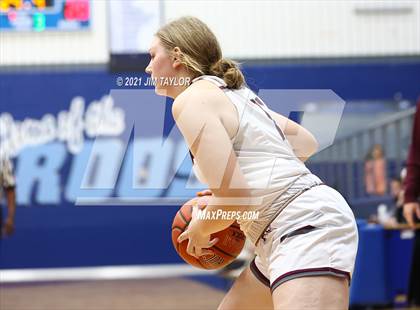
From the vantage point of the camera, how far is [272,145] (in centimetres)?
243

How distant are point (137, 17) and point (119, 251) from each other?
385cm

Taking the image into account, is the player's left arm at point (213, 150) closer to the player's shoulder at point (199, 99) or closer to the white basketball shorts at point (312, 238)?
the player's shoulder at point (199, 99)

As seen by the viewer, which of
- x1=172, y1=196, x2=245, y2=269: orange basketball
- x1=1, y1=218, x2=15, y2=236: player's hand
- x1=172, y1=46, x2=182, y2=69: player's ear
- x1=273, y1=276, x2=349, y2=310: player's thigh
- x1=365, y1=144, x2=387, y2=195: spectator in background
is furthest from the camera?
x1=365, y1=144, x2=387, y2=195: spectator in background

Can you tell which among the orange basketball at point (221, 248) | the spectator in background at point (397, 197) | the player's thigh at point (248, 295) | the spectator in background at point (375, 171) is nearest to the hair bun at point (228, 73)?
the orange basketball at point (221, 248)

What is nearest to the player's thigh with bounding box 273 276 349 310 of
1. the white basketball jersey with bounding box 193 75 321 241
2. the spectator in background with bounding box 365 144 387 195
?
the white basketball jersey with bounding box 193 75 321 241

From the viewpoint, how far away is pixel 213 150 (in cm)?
227

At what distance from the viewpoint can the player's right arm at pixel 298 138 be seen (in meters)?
2.79

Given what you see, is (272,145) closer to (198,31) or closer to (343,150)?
(198,31)

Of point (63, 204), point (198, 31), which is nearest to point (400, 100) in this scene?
point (63, 204)

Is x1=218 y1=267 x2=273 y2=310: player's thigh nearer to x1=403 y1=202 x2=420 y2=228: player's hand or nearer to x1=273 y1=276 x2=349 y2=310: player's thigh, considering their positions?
x1=273 y1=276 x2=349 y2=310: player's thigh

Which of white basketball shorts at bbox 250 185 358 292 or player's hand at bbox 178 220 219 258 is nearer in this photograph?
white basketball shorts at bbox 250 185 358 292

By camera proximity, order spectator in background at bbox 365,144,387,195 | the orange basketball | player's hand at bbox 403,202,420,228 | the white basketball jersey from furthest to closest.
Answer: spectator in background at bbox 365,144,387,195 → player's hand at bbox 403,202,420,228 → the orange basketball → the white basketball jersey

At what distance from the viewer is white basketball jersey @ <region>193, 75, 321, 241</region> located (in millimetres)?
2391

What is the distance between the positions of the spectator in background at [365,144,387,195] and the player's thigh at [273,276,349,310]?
29.7ft
